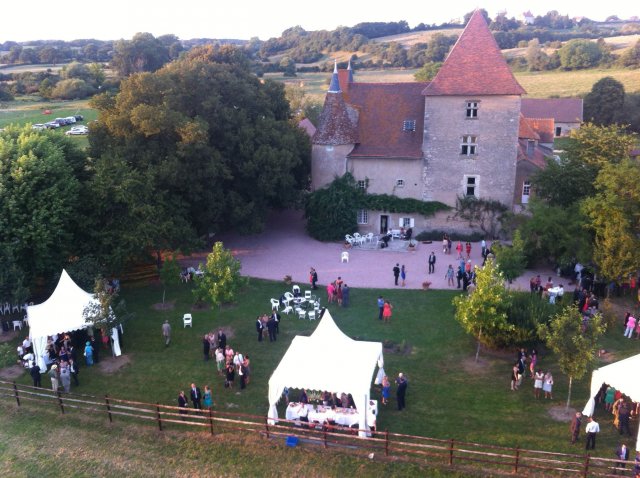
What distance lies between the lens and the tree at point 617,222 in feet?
84.0

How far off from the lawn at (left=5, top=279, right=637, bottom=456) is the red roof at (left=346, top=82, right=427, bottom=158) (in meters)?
12.2

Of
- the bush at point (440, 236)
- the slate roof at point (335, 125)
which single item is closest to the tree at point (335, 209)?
the slate roof at point (335, 125)

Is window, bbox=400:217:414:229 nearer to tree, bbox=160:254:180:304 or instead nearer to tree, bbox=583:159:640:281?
tree, bbox=583:159:640:281

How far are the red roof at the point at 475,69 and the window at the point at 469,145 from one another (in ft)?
9.31

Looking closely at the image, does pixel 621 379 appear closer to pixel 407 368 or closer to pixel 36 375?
pixel 407 368

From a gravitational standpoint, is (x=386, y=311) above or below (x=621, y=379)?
below

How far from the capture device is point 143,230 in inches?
1111

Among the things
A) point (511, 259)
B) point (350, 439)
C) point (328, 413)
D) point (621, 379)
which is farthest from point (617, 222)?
point (350, 439)

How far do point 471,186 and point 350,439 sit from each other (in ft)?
79.9

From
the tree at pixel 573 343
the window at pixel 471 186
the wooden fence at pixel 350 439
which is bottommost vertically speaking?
the wooden fence at pixel 350 439

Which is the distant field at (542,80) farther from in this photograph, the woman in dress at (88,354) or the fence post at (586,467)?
the fence post at (586,467)

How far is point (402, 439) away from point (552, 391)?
6308 mm

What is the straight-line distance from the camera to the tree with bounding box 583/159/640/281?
Answer: 2561 centimetres

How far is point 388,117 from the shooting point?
3916 cm
